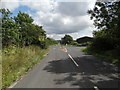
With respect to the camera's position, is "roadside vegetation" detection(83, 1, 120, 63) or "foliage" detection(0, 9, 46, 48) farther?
"foliage" detection(0, 9, 46, 48)

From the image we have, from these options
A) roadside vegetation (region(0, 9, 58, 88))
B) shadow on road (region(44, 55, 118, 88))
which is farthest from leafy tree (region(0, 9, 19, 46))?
shadow on road (region(44, 55, 118, 88))

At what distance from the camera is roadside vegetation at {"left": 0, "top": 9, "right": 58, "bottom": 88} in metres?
8.76

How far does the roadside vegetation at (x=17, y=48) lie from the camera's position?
876 cm

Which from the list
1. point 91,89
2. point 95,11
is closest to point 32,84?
point 91,89

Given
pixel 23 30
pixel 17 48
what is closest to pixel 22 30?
pixel 23 30

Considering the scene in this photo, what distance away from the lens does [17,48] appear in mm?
15102

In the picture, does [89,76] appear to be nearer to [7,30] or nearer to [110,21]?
[110,21]

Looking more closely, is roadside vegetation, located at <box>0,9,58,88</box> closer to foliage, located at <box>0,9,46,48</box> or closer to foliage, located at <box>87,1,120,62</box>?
foliage, located at <box>0,9,46,48</box>

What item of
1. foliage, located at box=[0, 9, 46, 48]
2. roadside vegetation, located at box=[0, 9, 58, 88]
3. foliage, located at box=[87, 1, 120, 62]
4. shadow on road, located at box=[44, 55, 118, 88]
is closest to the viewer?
shadow on road, located at box=[44, 55, 118, 88]

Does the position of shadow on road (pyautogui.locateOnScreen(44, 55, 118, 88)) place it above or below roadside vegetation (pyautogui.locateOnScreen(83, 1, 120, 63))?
below

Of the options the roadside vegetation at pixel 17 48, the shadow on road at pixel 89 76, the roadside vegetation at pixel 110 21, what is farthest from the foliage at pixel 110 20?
the roadside vegetation at pixel 17 48

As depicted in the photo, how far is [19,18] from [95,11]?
860 inches

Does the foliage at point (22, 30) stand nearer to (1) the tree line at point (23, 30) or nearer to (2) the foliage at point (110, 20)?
(1) the tree line at point (23, 30)

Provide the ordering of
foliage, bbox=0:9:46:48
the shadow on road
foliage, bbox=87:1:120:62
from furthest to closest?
foliage, bbox=0:9:46:48
foliage, bbox=87:1:120:62
the shadow on road
